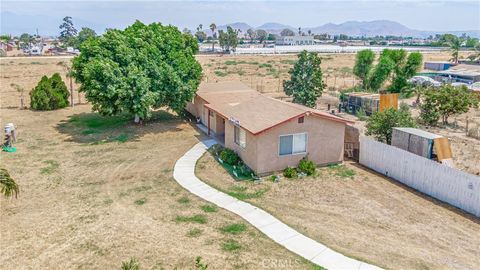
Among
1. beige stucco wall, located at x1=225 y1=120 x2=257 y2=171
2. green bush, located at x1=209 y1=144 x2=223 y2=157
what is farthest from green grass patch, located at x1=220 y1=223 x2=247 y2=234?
green bush, located at x1=209 y1=144 x2=223 y2=157

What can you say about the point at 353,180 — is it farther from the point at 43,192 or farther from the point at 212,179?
the point at 43,192

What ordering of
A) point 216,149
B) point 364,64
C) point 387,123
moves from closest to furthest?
point 387,123 < point 216,149 < point 364,64

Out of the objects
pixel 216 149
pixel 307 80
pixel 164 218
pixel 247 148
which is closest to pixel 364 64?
pixel 307 80

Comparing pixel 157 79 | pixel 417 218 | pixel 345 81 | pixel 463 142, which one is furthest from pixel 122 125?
pixel 345 81

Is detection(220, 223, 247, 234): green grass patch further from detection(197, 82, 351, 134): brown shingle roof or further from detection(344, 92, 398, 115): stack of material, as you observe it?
detection(344, 92, 398, 115): stack of material

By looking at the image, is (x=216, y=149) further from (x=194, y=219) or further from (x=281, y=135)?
(x=194, y=219)

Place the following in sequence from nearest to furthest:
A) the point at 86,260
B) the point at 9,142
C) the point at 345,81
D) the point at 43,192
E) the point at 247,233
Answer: the point at 86,260, the point at 247,233, the point at 43,192, the point at 9,142, the point at 345,81
